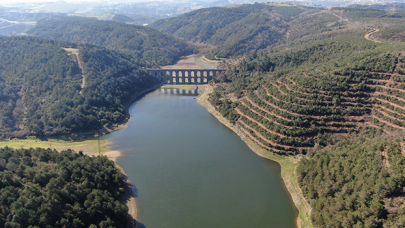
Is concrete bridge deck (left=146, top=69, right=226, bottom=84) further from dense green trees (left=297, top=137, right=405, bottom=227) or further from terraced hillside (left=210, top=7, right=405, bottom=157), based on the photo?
dense green trees (left=297, top=137, right=405, bottom=227)

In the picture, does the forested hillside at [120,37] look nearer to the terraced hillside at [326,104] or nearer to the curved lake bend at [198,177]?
the curved lake bend at [198,177]

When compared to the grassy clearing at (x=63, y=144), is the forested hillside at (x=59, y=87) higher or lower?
higher

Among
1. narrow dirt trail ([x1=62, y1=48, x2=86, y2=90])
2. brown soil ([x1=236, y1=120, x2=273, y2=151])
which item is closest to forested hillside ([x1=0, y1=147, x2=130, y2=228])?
brown soil ([x1=236, y1=120, x2=273, y2=151])

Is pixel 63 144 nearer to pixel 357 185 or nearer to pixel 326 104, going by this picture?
pixel 357 185

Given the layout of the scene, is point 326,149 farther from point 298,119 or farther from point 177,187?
point 177,187

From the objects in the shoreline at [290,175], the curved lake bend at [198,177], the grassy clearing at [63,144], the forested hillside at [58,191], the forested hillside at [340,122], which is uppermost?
the forested hillside at [340,122]

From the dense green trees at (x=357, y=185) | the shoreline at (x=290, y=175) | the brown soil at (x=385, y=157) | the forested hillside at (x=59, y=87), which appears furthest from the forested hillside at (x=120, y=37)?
the brown soil at (x=385, y=157)
